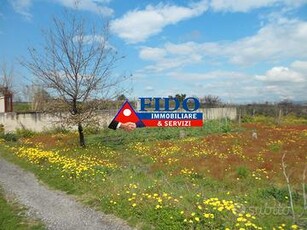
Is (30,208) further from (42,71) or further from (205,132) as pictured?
(205,132)

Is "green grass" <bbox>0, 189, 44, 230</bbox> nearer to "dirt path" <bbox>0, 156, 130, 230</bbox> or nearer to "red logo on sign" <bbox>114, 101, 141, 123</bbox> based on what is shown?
"dirt path" <bbox>0, 156, 130, 230</bbox>

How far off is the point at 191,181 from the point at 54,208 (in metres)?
4.62

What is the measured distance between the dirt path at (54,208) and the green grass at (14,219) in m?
0.19

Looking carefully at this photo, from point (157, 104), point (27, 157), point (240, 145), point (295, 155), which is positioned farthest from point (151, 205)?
point (157, 104)

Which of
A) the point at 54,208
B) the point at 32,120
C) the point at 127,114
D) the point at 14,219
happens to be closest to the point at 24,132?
the point at 32,120

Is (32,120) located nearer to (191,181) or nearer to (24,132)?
(24,132)

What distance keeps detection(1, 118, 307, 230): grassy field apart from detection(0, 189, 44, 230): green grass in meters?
1.41

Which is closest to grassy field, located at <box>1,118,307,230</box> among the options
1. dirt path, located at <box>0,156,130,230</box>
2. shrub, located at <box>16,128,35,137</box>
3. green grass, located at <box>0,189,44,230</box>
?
dirt path, located at <box>0,156,130,230</box>

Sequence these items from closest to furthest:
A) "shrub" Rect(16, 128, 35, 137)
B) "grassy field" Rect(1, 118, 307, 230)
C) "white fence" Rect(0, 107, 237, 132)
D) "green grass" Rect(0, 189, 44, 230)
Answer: "grassy field" Rect(1, 118, 307, 230) → "green grass" Rect(0, 189, 44, 230) → "shrub" Rect(16, 128, 35, 137) → "white fence" Rect(0, 107, 237, 132)

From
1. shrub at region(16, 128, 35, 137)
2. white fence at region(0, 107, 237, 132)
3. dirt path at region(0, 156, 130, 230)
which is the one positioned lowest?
dirt path at region(0, 156, 130, 230)

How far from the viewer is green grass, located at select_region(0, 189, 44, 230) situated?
649 cm

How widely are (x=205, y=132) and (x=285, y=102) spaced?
88.6 ft

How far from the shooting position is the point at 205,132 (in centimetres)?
2673

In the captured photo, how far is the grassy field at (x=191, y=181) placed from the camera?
616 centimetres
